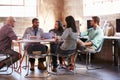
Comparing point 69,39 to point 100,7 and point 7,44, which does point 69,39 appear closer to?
point 7,44

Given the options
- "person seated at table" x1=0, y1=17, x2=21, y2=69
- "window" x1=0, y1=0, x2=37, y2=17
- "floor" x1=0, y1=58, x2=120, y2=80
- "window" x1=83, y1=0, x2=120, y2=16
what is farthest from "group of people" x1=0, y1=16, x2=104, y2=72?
"window" x1=0, y1=0, x2=37, y2=17

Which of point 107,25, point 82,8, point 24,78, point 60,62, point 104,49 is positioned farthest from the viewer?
point 82,8

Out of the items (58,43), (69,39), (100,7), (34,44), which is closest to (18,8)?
(100,7)

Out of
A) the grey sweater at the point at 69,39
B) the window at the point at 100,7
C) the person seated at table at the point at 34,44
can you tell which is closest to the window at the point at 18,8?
the window at the point at 100,7

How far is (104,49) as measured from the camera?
741cm

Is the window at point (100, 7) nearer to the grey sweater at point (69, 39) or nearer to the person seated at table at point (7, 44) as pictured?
the grey sweater at point (69, 39)

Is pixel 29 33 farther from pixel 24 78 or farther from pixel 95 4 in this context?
pixel 95 4

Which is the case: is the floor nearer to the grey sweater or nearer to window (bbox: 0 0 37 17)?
the grey sweater

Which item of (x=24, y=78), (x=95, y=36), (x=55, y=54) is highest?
(x=95, y=36)

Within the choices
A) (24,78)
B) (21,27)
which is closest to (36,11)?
(21,27)

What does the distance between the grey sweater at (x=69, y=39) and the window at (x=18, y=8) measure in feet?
12.9

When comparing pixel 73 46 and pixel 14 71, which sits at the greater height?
pixel 73 46

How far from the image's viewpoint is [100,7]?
7527 millimetres

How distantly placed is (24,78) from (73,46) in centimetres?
118
